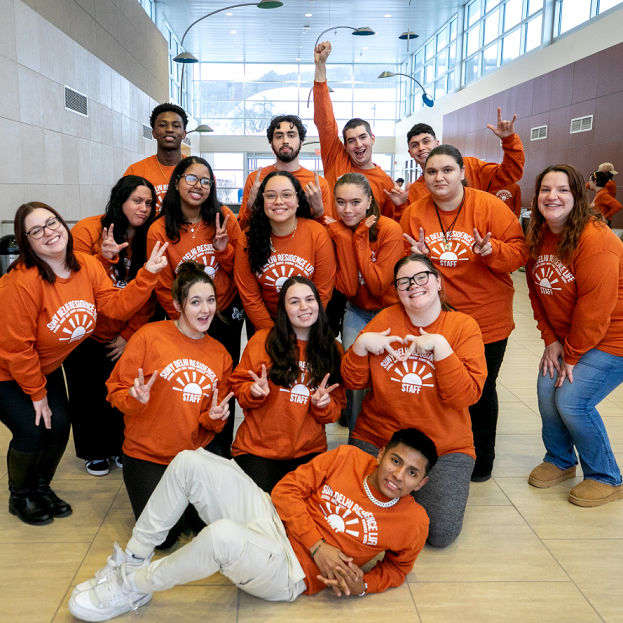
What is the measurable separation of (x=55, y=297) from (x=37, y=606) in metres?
1.30

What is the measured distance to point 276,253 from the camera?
311 cm

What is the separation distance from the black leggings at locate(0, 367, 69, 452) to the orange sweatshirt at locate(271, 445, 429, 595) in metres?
1.24

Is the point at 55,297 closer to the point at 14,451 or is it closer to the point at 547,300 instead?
the point at 14,451

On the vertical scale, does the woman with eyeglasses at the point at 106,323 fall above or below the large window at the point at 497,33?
below

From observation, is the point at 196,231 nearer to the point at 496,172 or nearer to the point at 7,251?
the point at 496,172

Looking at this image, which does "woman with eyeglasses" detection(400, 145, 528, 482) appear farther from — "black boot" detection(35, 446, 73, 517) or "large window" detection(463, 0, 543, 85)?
"large window" detection(463, 0, 543, 85)

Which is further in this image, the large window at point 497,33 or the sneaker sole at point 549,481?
the large window at point 497,33

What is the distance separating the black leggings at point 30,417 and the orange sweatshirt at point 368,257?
1.62 m

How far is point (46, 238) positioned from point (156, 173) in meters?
1.38

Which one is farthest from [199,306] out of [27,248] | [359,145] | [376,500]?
[359,145]

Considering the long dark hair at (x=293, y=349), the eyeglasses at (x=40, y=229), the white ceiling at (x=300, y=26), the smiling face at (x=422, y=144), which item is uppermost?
the white ceiling at (x=300, y=26)

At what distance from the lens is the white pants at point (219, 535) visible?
78.5 inches

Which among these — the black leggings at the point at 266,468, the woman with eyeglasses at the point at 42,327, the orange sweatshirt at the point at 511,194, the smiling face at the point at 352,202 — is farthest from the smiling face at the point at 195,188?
the orange sweatshirt at the point at 511,194

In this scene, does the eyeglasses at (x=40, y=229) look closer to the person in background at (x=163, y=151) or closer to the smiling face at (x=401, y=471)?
the person in background at (x=163, y=151)
